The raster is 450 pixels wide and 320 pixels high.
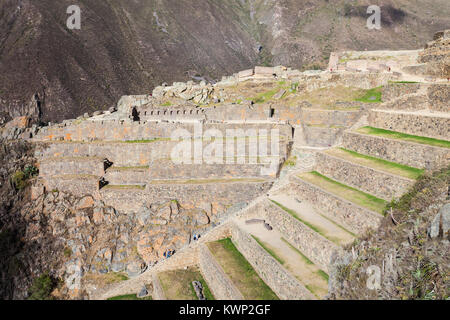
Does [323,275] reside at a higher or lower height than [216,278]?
higher

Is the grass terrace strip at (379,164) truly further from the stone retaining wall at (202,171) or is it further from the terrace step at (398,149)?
the stone retaining wall at (202,171)

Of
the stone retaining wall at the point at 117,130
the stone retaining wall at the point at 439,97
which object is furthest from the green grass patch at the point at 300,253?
the stone retaining wall at the point at 117,130

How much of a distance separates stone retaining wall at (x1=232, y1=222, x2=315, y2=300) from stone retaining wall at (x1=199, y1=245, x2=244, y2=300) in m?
1.22

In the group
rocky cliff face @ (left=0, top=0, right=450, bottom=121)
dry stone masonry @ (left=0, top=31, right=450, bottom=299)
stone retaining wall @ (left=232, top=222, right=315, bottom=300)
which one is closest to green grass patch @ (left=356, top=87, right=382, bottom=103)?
dry stone masonry @ (left=0, top=31, right=450, bottom=299)

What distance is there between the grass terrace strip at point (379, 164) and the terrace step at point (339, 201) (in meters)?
1.25

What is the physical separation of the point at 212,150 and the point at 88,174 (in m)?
7.93

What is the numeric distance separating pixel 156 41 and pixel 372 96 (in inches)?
2240

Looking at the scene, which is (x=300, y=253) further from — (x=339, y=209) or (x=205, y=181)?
(x=205, y=181)

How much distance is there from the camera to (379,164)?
1454 centimetres

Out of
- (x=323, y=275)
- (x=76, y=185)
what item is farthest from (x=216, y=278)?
(x=76, y=185)

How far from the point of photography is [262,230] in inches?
589

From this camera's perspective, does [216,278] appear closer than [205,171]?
Yes

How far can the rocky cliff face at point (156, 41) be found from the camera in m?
49.8

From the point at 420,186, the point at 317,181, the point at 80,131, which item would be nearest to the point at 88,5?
the point at 80,131
